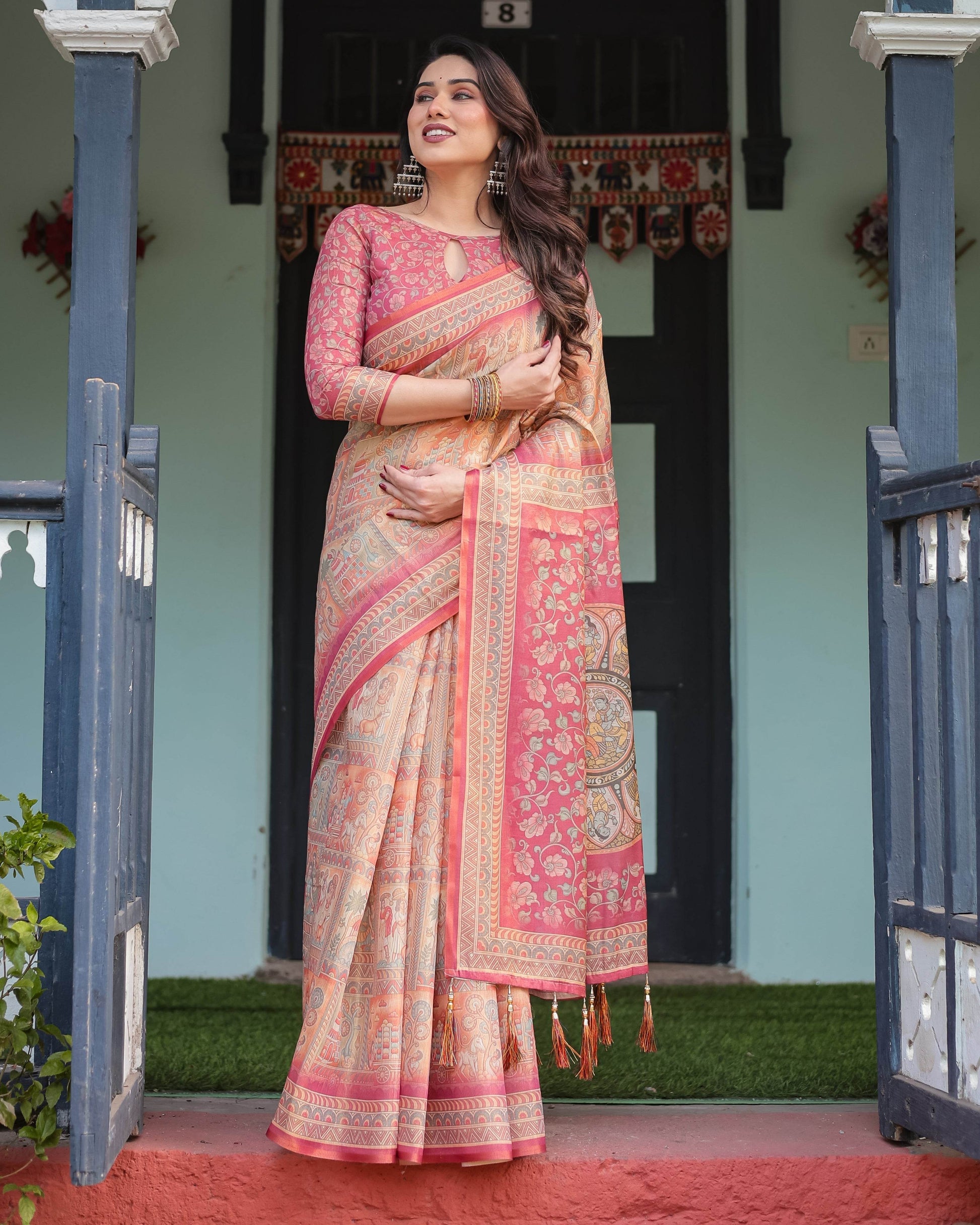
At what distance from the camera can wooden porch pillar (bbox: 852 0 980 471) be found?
2.69 meters

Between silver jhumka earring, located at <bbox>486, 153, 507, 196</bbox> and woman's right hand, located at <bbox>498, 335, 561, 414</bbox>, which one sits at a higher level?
silver jhumka earring, located at <bbox>486, 153, 507, 196</bbox>

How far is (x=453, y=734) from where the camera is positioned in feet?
8.09

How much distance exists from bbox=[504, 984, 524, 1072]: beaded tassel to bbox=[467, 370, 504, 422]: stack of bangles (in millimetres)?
1008

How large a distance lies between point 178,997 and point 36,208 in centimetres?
245

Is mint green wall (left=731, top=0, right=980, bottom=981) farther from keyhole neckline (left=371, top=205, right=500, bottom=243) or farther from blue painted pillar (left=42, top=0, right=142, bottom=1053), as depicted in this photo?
blue painted pillar (left=42, top=0, right=142, bottom=1053)

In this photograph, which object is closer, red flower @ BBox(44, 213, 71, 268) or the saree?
the saree

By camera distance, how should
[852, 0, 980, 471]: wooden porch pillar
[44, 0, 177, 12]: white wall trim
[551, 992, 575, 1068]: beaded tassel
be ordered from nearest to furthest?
1. [551, 992, 575, 1068]: beaded tassel
2. [44, 0, 177, 12]: white wall trim
3. [852, 0, 980, 471]: wooden porch pillar

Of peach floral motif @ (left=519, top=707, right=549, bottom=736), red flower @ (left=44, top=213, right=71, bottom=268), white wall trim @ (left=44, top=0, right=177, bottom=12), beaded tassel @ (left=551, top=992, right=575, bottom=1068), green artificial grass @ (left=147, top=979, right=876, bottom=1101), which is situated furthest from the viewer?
red flower @ (left=44, top=213, right=71, bottom=268)

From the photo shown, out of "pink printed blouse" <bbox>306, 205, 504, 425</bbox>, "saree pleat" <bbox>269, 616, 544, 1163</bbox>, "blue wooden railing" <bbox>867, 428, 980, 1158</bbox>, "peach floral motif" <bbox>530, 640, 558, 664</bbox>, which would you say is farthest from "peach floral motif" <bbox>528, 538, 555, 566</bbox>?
"blue wooden railing" <bbox>867, 428, 980, 1158</bbox>

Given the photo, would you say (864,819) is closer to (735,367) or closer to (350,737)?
(735,367)

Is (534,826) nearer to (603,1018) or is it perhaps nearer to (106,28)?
(603,1018)

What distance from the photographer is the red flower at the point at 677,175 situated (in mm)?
4441

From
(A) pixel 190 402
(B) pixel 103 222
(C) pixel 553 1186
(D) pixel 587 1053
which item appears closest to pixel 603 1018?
(D) pixel 587 1053

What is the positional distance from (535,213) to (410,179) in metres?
0.26
